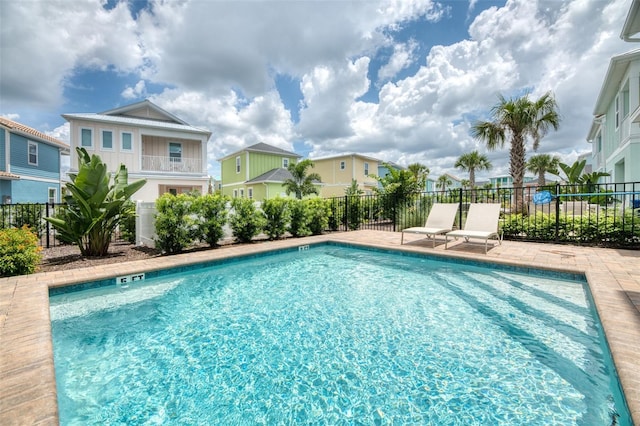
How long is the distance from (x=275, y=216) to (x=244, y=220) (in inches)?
55.2

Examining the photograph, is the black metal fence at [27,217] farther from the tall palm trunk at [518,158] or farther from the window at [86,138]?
the tall palm trunk at [518,158]

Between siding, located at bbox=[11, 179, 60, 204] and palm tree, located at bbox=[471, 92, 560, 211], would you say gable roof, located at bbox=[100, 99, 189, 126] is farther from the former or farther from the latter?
palm tree, located at bbox=[471, 92, 560, 211]

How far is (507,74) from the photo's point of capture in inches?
502

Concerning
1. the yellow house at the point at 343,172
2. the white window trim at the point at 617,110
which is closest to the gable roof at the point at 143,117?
the yellow house at the point at 343,172

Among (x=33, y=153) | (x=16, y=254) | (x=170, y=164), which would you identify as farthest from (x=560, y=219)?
(x=33, y=153)

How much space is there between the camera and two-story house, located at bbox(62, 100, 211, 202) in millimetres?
17250

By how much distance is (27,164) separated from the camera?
1750cm

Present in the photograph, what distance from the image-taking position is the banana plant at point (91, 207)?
22.5 feet

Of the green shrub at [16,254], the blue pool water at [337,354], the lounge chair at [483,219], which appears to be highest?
the lounge chair at [483,219]

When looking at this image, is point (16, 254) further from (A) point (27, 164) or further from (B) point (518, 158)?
(B) point (518, 158)

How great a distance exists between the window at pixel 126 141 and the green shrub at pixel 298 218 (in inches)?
543

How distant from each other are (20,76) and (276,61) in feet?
40.1

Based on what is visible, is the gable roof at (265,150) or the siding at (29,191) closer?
the siding at (29,191)

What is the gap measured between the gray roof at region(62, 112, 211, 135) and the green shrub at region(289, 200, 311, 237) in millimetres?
12362
